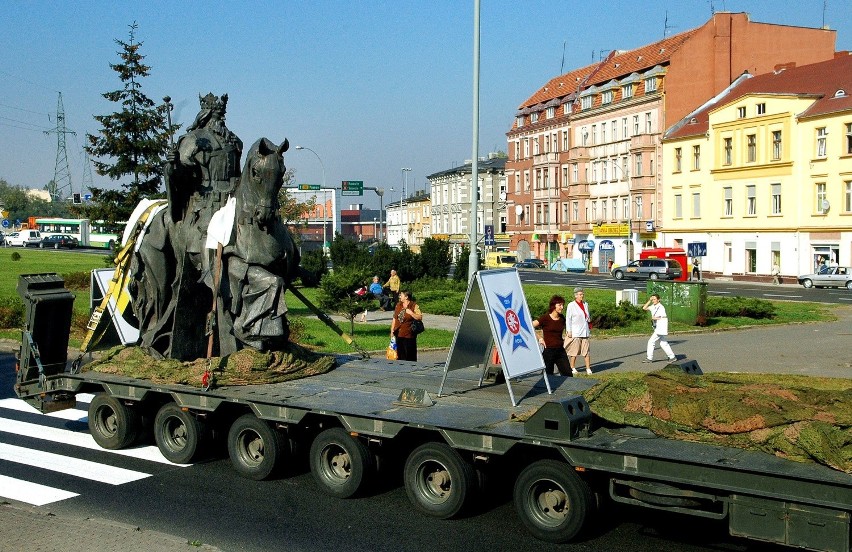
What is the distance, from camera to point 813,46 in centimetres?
6644

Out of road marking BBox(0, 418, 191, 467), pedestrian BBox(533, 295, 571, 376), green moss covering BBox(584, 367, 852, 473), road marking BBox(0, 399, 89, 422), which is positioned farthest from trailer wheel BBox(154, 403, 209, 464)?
pedestrian BBox(533, 295, 571, 376)

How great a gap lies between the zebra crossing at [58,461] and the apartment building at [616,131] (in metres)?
58.0

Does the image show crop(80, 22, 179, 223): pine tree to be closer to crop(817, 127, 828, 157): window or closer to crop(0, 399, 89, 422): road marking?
crop(0, 399, 89, 422): road marking

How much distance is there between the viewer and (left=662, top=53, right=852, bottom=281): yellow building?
52031 mm

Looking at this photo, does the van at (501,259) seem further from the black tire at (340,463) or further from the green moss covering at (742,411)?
the green moss covering at (742,411)

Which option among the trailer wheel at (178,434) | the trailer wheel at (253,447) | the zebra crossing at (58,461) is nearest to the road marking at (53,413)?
the zebra crossing at (58,461)

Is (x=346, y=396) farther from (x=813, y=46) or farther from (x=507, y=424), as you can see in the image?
(x=813, y=46)

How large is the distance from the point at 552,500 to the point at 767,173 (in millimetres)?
52692

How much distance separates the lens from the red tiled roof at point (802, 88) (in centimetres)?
5247

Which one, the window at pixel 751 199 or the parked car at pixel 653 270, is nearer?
the parked car at pixel 653 270

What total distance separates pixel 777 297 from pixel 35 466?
36584 mm

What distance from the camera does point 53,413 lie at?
49.3ft

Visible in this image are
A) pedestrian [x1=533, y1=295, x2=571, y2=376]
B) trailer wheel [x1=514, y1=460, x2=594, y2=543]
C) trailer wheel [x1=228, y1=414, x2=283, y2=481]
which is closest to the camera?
trailer wheel [x1=514, y1=460, x2=594, y2=543]

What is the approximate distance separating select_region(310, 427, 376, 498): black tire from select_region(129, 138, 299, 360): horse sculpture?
2.37 m
